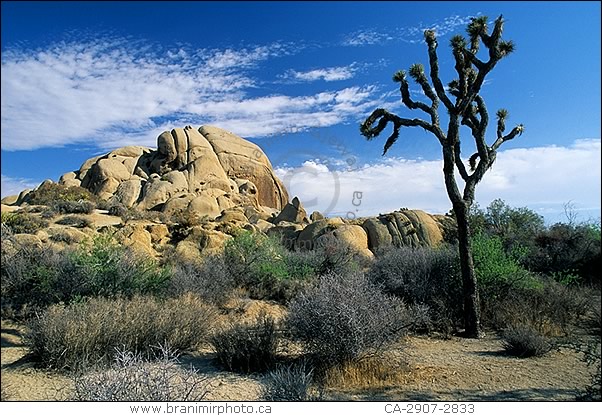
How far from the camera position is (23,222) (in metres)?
16.8

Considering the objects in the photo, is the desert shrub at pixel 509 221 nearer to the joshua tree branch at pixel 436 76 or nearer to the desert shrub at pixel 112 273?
the joshua tree branch at pixel 436 76

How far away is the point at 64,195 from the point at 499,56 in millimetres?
20899

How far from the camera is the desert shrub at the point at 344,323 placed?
6301mm

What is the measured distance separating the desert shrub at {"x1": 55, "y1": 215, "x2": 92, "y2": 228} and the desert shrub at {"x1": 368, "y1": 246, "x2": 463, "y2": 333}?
10995mm

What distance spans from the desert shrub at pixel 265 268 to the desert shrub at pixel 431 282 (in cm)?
219

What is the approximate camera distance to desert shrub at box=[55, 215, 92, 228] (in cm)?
1741

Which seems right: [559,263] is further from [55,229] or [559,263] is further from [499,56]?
[55,229]

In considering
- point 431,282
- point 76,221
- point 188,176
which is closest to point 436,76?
point 431,282

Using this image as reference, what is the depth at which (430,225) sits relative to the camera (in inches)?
703

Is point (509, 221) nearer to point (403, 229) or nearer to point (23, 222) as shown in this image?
point (403, 229)

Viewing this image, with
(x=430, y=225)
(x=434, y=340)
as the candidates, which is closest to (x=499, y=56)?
(x=434, y=340)

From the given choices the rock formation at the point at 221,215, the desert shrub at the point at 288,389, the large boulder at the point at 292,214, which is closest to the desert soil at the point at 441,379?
the desert shrub at the point at 288,389

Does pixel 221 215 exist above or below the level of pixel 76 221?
above

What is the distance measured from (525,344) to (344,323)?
305 cm
